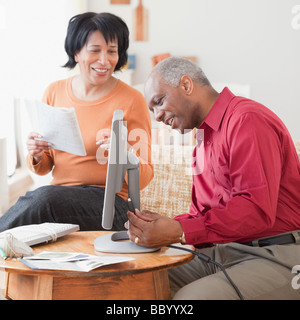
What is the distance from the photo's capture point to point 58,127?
1.82 metres

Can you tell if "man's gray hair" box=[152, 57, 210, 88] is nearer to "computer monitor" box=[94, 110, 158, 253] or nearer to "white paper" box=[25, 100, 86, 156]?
"computer monitor" box=[94, 110, 158, 253]

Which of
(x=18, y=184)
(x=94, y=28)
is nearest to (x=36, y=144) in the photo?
(x=94, y=28)

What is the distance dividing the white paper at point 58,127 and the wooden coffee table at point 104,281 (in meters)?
0.54

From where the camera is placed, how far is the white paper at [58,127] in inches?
69.7

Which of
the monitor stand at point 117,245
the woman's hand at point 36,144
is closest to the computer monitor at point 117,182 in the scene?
the monitor stand at point 117,245

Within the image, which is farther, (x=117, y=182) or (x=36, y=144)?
(x=36, y=144)

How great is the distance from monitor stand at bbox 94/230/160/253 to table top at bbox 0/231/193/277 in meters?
0.01

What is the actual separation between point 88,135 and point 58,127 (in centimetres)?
22

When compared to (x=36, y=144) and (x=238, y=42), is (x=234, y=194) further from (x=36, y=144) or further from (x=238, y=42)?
(x=238, y=42)

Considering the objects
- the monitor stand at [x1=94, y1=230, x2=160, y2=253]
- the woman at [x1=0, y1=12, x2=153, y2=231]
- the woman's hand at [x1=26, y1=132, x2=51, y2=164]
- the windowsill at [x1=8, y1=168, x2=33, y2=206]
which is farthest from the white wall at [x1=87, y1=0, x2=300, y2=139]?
the monitor stand at [x1=94, y1=230, x2=160, y2=253]

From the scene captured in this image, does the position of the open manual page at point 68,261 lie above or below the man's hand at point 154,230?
below

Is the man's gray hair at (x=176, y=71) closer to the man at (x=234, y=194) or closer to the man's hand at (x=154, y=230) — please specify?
the man at (x=234, y=194)

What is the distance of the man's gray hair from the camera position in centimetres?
147

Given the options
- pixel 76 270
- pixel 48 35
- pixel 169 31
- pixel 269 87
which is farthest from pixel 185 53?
pixel 76 270
